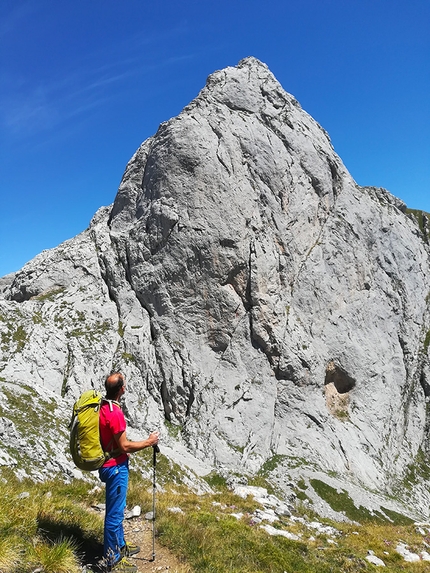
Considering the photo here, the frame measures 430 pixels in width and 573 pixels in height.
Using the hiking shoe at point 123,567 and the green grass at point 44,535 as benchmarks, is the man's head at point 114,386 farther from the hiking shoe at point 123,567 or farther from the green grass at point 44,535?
the hiking shoe at point 123,567

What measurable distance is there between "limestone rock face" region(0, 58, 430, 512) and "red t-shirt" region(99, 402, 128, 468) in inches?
1149

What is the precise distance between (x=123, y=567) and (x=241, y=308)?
39.8 m

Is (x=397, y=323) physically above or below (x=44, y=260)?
above

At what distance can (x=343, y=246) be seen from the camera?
186 ft

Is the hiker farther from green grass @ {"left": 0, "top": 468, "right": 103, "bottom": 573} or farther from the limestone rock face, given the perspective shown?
the limestone rock face

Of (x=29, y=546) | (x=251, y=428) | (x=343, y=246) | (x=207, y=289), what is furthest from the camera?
(x=343, y=246)

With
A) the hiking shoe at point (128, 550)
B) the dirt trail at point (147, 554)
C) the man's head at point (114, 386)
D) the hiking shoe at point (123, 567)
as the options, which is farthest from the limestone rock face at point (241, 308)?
the hiking shoe at point (123, 567)

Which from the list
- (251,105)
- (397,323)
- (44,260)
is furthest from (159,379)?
(251,105)

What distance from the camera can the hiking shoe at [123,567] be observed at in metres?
6.88

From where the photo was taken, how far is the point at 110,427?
7219 mm

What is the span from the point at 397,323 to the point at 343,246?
14936mm

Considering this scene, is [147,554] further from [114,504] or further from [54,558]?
[54,558]

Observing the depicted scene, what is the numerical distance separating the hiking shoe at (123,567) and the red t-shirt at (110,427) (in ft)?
5.81

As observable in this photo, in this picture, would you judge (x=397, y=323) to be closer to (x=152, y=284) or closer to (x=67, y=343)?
(x=152, y=284)
